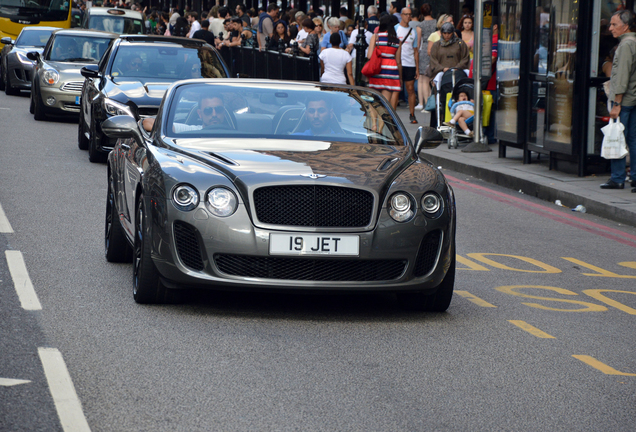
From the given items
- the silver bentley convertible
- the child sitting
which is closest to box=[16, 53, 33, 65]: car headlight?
the child sitting

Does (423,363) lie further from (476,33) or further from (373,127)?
(476,33)

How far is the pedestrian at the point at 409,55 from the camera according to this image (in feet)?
66.0

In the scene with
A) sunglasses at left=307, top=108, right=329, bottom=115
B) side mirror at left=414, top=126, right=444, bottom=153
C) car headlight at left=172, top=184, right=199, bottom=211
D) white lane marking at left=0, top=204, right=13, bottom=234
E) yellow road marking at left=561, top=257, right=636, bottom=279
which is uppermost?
sunglasses at left=307, top=108, right=329, bottom=115

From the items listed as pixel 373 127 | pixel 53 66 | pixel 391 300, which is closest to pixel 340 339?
pixel 391 300

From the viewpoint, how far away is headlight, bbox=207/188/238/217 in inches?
230

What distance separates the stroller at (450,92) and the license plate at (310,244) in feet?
36.3

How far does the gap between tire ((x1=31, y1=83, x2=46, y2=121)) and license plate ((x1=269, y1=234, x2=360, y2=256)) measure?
550 inches

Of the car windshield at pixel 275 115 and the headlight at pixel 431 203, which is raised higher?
the car windshield at pixel 275 115

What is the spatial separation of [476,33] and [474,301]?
9.79 metres

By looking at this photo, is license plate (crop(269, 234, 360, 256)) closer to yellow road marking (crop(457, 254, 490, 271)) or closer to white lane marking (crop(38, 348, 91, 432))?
white lane marking (crop(38, 348, 91, 432))

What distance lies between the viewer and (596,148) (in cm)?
1336

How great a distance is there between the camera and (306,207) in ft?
19.3

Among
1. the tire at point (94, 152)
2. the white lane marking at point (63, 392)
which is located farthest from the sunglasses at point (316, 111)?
the tire at point (94, 152)

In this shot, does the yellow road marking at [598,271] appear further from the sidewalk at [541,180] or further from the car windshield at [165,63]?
the car windshield at [165,63]
